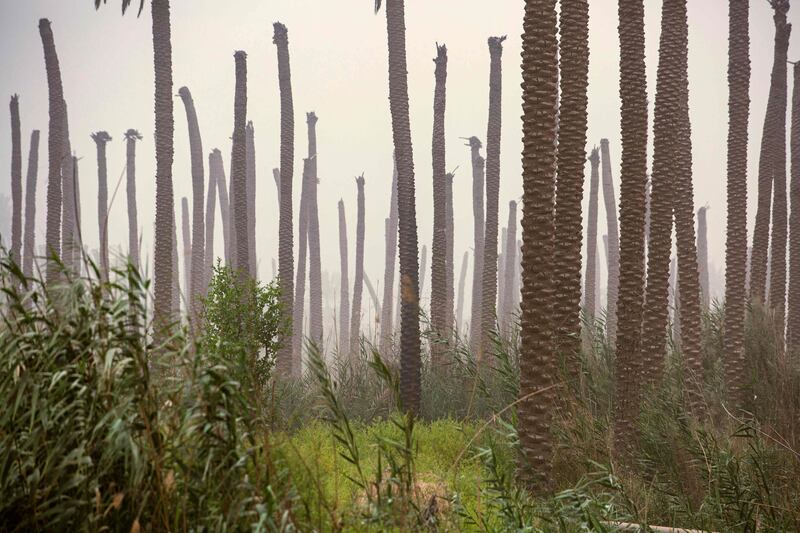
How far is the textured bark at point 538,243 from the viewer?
8.27 meters

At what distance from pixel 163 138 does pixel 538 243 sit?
1183 centimetres

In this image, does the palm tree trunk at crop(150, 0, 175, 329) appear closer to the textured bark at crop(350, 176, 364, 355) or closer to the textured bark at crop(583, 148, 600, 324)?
the textured bark at crop(350, 176, 364, 355)

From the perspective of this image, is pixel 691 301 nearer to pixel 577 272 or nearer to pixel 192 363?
pixel 577 272

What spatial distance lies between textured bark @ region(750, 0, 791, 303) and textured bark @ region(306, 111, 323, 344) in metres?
16.3

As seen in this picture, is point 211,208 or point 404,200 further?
point 211,208

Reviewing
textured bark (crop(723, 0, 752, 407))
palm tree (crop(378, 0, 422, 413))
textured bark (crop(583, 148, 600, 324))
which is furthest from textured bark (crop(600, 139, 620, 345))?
textured bark (crop(723, 0, 752, 407))

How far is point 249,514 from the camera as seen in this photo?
380 cm

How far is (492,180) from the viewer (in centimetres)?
2228

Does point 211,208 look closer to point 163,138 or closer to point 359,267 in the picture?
point 359,267

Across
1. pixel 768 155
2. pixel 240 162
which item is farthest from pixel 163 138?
pixel 768 155

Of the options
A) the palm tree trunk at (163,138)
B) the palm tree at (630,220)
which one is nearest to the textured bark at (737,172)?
the palm tree at (630,220)

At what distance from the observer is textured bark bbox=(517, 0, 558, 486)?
8266 millimetres

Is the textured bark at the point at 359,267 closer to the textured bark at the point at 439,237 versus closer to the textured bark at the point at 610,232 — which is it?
the textured bark at the point at 610,232

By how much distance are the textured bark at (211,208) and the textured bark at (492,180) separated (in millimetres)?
16318
